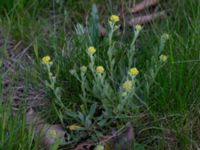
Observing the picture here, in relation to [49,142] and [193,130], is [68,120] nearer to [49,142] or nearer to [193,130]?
[49,142]

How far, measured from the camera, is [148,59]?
6.75 ft

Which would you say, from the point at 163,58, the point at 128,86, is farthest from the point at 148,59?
the point at 128,86

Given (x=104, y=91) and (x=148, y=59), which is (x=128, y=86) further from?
(x=148, y=59)

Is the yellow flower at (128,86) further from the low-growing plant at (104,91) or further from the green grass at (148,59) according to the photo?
the green grass at (148,59)

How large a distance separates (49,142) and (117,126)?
253 millimetres

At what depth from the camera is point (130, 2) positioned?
2502mm

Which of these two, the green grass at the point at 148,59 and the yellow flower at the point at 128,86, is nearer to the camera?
the yellow flower at the point at 128,86

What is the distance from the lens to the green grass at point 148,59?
1.87m

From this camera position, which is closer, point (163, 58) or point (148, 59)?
point (163, 58)

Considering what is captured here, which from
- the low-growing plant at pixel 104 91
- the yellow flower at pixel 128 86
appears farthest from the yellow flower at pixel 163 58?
the yellow flower at pixel 128 86

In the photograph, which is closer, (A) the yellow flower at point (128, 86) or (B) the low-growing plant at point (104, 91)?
(A) the yellow flower at point (128, 86)

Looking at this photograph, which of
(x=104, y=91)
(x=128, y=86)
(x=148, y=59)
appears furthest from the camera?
(x=148, y=59)

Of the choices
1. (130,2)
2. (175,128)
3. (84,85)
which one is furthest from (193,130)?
(130,2)

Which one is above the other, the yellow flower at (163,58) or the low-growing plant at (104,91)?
the yellow flower at (163,58)
